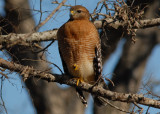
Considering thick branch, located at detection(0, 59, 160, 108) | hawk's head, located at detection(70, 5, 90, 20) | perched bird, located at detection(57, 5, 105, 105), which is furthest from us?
hawk's head, located at detection(70, 5, 90, 20)

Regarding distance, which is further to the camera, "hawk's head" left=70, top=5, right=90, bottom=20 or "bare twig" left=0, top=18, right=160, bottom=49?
"hawk's head" left=70, top=5, right=90, bottom=20

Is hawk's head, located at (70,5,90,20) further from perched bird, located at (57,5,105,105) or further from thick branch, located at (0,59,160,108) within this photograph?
thick branch, located at (0,59,160,108)

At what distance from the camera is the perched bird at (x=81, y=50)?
198 inches

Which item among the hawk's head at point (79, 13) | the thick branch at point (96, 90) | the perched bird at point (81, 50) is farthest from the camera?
the hawk's head at point (79, 13)

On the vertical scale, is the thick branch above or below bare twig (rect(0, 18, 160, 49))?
below

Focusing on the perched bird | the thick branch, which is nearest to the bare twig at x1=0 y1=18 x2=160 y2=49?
the perched bird

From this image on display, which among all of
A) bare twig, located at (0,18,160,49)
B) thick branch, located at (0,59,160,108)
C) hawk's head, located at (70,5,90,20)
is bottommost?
thick branch, located at (0,59,160,108)

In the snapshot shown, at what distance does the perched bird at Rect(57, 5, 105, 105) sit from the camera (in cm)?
503

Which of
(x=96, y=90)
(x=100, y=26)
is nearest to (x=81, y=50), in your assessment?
(x=100, y=26)

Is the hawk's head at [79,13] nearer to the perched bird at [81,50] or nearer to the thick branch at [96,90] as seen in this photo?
the perched bird at [81,50]

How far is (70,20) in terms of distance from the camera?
5539mm

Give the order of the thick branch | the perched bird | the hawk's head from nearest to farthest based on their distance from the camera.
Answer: the thick branch → the perched bird → the hawk's head

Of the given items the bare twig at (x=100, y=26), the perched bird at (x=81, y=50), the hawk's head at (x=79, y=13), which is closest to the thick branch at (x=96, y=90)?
the perched bird at (x=81, y=50)

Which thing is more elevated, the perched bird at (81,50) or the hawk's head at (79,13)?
the hawk's head at (79,13)
